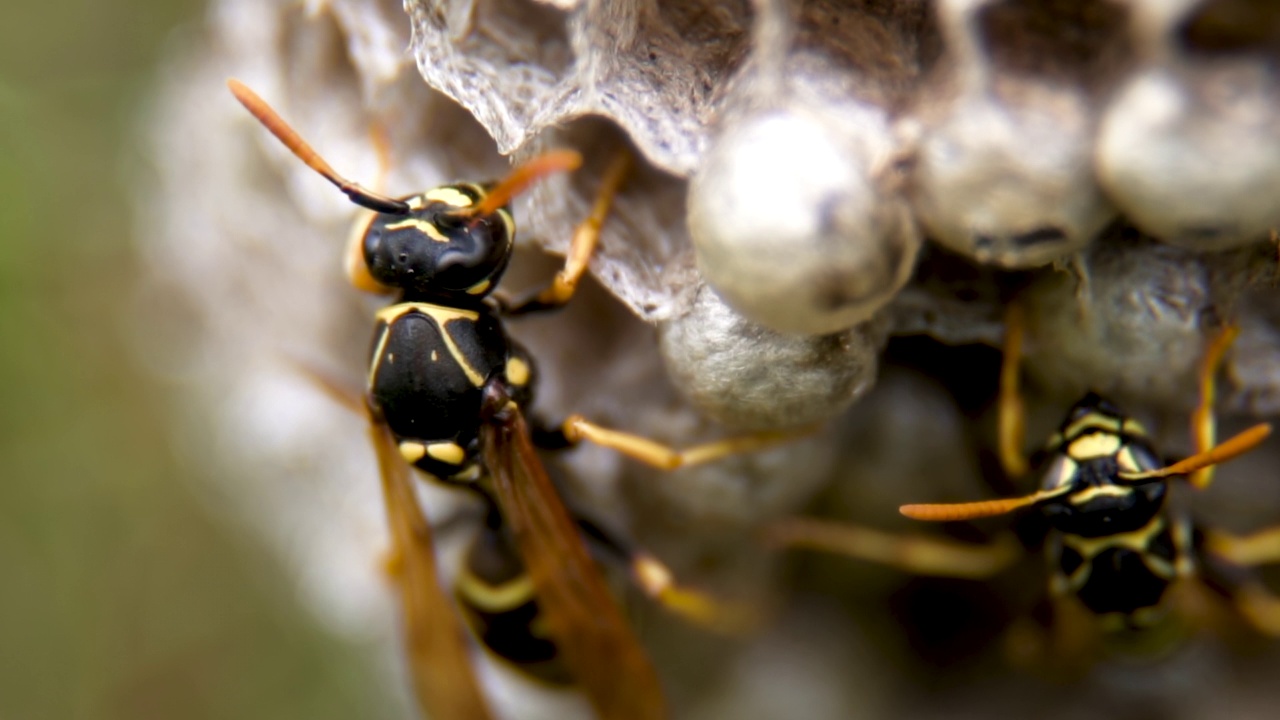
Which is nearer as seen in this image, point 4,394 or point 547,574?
point 547,574

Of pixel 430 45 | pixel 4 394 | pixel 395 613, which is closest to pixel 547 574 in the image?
pixel 395 613

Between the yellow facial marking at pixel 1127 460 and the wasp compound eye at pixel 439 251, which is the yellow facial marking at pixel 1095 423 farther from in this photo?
the wasp compound eye at pixel 439 251

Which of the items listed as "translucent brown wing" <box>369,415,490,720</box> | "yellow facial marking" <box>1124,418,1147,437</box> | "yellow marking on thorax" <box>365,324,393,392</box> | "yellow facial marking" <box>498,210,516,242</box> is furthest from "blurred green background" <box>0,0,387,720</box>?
"yellow facial marking" <box>1124,418,1147,437</box>

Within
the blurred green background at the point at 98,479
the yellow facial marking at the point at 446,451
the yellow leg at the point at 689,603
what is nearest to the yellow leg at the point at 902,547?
the yellow leg at the point at 689,603

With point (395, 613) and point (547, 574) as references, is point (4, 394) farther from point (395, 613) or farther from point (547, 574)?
point (547, 574)

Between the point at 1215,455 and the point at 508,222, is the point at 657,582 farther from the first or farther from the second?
the point at 1215,455
